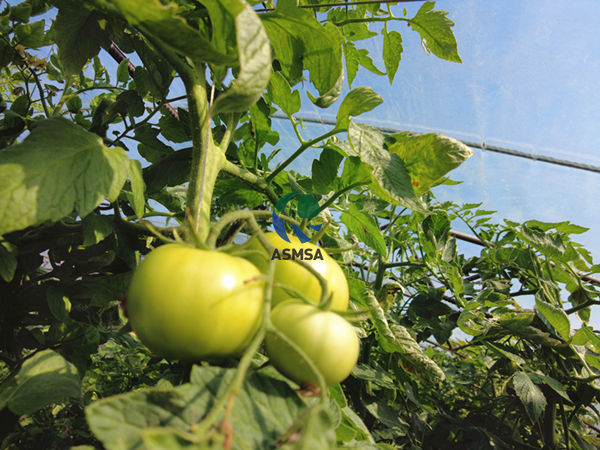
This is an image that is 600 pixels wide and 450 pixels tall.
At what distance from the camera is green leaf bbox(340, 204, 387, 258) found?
52cm

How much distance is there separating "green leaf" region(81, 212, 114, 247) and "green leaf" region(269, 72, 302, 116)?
0.82 ft

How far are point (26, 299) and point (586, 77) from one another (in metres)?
4.56

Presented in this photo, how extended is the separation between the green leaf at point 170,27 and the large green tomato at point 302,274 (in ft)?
0.44

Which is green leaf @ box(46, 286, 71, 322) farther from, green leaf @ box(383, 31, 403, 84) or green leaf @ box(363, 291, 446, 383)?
green leaf @ box(383, 31, 403, 84)

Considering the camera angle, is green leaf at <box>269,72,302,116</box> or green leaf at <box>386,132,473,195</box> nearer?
green leaf at <box>386,132,473,195</box>

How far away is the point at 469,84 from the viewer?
11.4 ft

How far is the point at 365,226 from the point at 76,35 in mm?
443

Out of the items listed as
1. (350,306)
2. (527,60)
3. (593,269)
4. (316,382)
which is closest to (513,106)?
(527,60)

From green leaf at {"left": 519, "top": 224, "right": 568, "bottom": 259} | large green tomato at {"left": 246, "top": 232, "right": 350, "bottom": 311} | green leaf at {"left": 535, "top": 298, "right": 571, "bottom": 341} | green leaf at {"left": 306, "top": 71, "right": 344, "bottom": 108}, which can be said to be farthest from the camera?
green leaf at {"left": 519, "top": 224, "right": 568, "bottom": 259}

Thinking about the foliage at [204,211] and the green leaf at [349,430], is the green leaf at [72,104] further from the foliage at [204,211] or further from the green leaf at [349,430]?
the green leaf at [349,430]

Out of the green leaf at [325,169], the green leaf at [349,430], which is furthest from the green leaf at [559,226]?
the green leaf at [349,430]

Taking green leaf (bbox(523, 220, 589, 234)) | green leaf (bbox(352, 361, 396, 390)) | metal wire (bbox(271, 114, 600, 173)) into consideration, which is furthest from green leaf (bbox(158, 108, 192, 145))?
metal wire (bbox(271, 114, 600, 173))

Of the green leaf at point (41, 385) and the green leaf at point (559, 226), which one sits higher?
the green leaf at point (41, 385)

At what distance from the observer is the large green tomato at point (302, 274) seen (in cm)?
27
